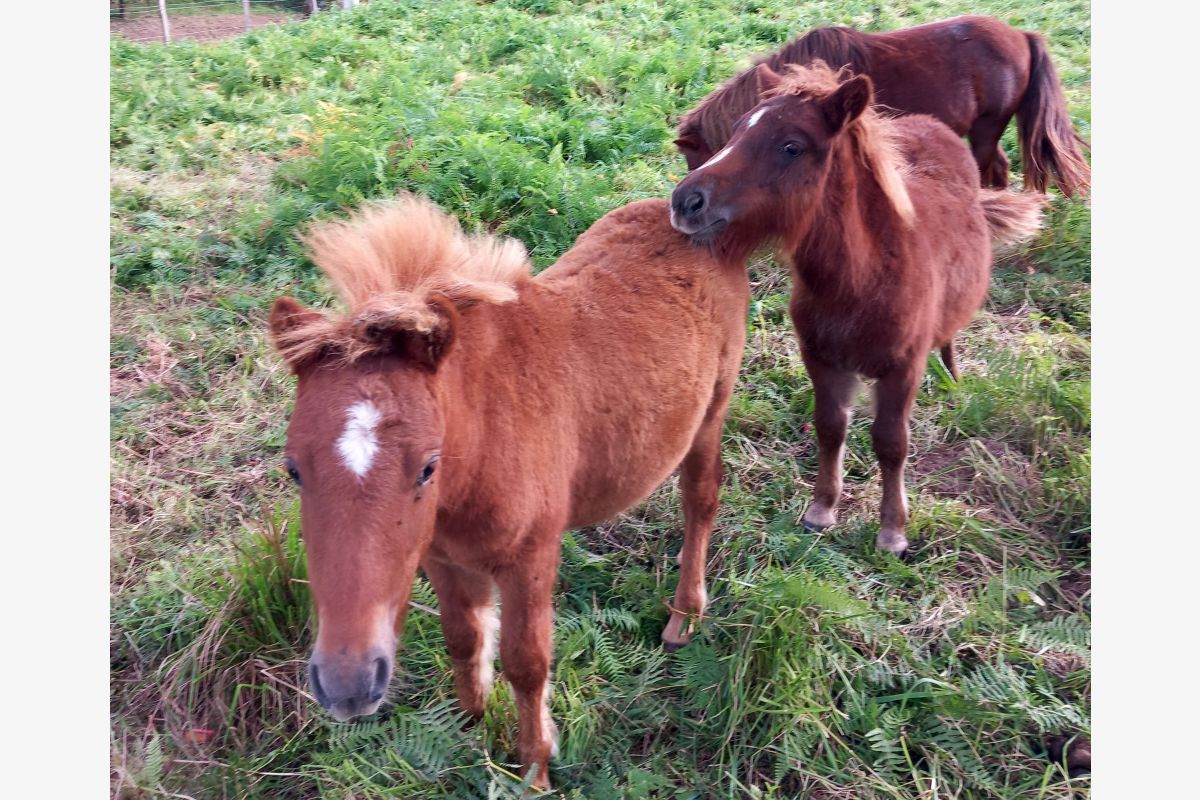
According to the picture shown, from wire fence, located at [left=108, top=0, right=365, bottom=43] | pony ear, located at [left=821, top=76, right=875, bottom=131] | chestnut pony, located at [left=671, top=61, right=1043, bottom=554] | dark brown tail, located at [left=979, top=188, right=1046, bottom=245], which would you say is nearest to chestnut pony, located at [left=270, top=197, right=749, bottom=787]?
chestnut pony, located at [left=671, top=61, right=1043, bottom=554]

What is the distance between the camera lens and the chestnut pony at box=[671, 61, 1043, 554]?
305cm

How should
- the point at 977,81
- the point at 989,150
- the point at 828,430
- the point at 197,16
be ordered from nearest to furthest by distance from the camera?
the point at 828,430 → the point at 977,81 → the point at 989,150 → the point at 197,16

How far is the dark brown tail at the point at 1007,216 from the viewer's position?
435 cm

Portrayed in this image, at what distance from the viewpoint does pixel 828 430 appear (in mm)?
3699

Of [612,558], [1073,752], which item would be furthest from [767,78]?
[1073,752]

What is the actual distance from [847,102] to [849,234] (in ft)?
1.77

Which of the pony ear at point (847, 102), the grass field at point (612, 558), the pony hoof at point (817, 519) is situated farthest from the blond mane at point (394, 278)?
the pony hoof at point (817, 519)

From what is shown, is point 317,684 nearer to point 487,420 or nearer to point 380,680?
point 380,680

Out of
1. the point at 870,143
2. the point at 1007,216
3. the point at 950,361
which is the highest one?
the point at 870,143

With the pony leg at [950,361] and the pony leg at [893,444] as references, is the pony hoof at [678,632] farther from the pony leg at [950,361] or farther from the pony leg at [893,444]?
the pony leg at [950,361]

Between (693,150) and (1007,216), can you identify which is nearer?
(1007,216)

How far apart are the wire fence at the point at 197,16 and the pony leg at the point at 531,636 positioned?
14660 millimetres

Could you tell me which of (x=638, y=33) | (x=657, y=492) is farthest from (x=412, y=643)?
(x=638, y=33)

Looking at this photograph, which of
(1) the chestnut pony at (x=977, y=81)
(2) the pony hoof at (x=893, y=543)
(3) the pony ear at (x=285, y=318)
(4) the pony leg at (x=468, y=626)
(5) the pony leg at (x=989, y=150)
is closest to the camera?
(3) the pony ear at (x=285, y=318)
